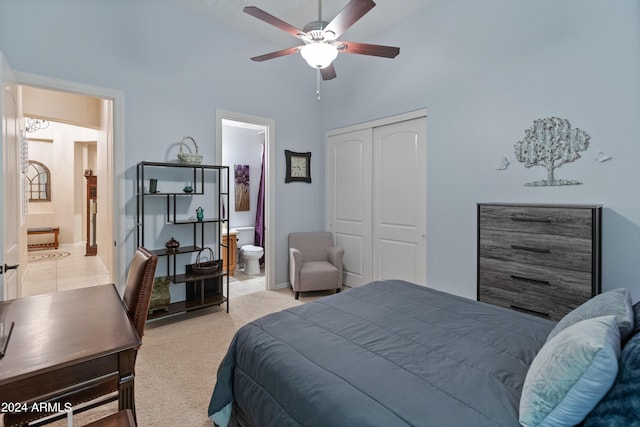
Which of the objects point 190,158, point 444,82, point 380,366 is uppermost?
point 444,82

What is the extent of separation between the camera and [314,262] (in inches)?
174

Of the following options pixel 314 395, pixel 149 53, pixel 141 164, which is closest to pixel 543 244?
pixel 314 395

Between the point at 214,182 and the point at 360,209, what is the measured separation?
1952mm

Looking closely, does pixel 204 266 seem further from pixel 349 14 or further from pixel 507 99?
pixel 507 99

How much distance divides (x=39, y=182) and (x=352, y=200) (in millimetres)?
8190

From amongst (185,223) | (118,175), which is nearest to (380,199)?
(185,223)

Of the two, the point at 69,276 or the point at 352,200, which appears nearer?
the point at 352,200

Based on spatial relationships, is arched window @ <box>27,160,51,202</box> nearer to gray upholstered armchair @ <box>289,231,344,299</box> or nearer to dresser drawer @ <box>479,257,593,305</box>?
gray upholstered armchair @ <box>289,231,344,299</box>

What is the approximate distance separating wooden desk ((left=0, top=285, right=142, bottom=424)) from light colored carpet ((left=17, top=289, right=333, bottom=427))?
66 cm

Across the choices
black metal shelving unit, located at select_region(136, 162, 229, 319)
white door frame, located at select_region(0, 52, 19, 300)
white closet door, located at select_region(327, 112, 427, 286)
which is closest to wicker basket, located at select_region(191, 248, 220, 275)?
black metal shelving unit, located at select_region(136, 162, 229, 319)

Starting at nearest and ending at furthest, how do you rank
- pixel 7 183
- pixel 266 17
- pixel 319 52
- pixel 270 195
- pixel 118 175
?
pixel 7 183 → pixel 266 17 → pixel 319 52 → pixel 118 175 → pixel 270 195

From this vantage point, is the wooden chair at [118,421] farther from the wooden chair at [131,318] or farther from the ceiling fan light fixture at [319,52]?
the ceiling fan light fixture at [319,52]

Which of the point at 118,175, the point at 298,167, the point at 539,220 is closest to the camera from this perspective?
the point at 539,220

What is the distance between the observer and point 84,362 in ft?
3.64
